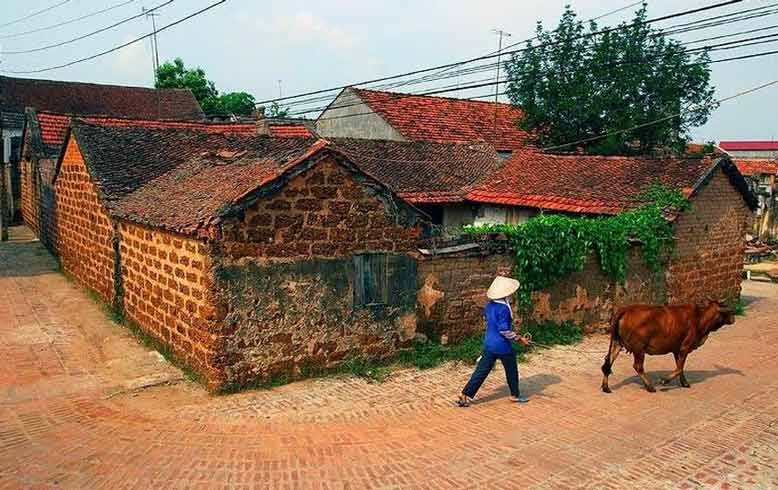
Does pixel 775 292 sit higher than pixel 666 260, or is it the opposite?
pixel 666 260

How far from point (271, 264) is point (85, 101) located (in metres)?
35.6

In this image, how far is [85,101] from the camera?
125 feet

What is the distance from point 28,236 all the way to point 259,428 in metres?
20.3

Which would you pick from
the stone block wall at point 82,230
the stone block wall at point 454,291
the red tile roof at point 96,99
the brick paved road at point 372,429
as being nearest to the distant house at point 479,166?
the stone block wall at point 454,291

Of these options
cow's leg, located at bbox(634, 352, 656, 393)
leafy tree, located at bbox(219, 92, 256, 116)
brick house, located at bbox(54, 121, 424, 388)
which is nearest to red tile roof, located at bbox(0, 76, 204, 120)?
leafy tree, located at bbox(219, 92, 256, 116)

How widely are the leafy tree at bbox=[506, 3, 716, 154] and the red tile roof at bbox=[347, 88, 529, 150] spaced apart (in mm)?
2875

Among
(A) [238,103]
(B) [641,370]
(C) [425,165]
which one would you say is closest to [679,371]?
(B) [641,370]

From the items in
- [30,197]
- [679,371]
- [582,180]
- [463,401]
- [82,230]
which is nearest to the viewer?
[463,401]

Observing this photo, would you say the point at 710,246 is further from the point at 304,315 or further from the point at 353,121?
the point at 353,121

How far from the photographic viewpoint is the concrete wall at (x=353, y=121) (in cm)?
2575

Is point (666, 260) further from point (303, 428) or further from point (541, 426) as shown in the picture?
point (303, 428)

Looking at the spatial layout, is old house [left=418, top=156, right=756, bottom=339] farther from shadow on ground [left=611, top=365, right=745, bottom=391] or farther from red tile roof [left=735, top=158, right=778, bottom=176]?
red tile roof [left=735, top=158, right=778, bottom=176]

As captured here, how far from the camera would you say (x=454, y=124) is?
2712cm

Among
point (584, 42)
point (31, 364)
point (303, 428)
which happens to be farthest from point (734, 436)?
point (584, 42)
